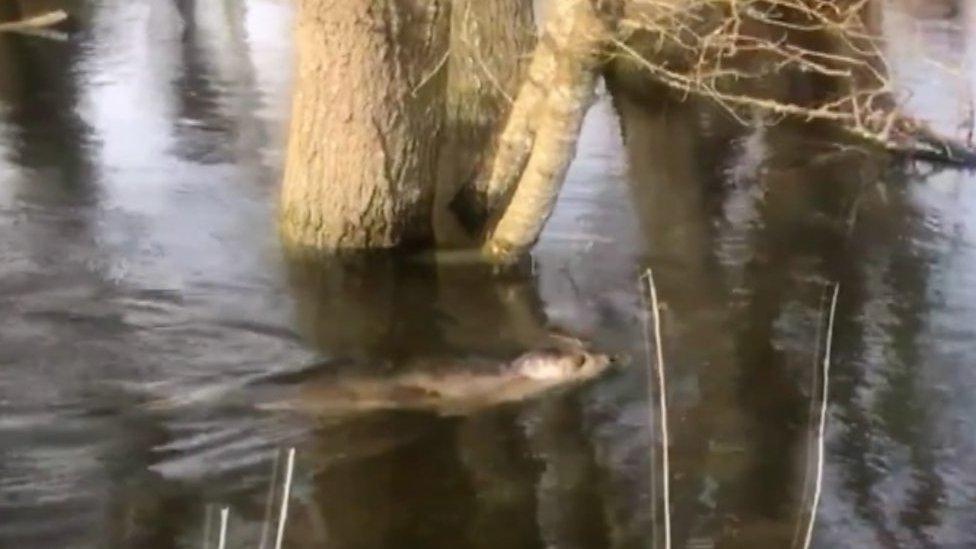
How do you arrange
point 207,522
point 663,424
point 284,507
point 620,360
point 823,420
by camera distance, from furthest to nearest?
point 620,360 → point 823,420 → point 663,424 → point 207,522 → point 284,507

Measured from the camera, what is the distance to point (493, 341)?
6.02 meters

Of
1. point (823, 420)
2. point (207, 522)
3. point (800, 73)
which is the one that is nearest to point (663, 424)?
point (823, 420)

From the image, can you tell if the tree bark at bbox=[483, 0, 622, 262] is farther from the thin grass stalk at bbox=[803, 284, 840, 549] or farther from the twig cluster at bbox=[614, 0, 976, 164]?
the thin grass stalk at bbox=[803, 284, 840, 549]

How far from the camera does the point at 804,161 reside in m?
9.12

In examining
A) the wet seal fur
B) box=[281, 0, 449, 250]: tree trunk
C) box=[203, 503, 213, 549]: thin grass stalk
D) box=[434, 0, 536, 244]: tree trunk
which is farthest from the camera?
box=[434, 0, 536, 244]: tree trunk

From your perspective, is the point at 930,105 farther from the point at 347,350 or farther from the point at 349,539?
the point at 349,539

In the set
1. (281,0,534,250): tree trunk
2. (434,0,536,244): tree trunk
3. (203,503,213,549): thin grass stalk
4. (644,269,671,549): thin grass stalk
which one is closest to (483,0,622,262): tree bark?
(281,0,534,250): tree trunk

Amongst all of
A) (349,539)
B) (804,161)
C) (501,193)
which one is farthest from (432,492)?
(804,161)

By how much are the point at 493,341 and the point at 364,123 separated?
1289 millimetres

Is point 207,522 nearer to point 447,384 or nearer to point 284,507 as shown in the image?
point 284,507

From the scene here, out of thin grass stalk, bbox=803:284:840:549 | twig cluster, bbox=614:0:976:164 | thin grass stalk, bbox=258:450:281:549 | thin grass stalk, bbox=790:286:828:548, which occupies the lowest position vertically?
thin grass stalk, bbox=790:286:828:548

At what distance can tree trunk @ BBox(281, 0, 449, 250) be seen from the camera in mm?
6430

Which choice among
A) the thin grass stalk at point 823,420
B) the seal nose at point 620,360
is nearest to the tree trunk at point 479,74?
the seal nose at point 620,360

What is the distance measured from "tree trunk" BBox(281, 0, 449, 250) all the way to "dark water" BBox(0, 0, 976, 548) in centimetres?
22
